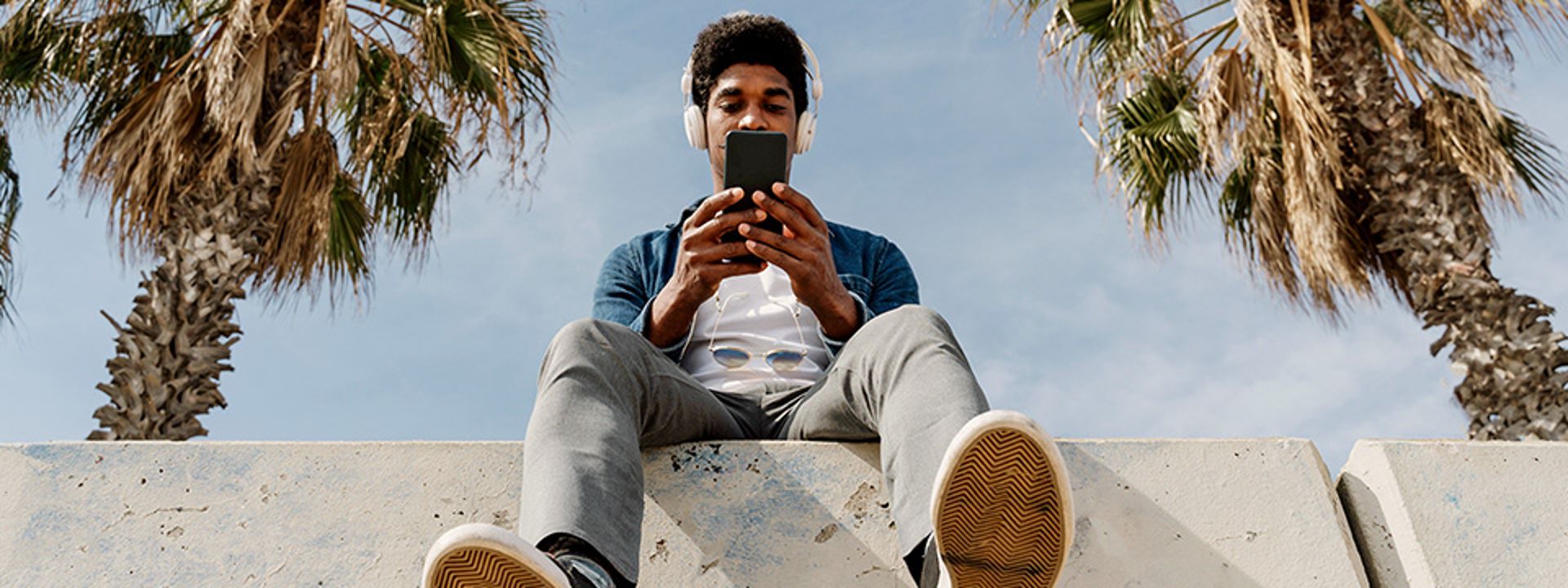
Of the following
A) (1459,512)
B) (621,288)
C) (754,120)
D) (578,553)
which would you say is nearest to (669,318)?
(621,288)

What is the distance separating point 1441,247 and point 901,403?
4429mm

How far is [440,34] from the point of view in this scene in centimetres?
591

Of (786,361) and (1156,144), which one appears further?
(1156,144)

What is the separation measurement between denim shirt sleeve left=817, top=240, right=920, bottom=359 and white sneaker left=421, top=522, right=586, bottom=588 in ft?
3.97

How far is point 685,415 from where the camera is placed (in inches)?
77.9

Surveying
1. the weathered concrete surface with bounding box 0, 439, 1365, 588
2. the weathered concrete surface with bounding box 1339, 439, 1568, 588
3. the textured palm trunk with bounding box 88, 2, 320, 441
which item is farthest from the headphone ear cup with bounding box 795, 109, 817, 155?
the textured palm trunk with bounding box 88, 2, 320, 441

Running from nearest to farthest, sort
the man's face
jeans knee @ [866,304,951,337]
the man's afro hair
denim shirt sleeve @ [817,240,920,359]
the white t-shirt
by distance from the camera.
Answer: jeans knee @ [866,304,951,337], the white t-shirt, denim shirt sleeve @ [817,240,920,359], the man's face, the man's afro hair

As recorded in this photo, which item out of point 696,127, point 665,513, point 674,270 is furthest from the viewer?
point 696,127

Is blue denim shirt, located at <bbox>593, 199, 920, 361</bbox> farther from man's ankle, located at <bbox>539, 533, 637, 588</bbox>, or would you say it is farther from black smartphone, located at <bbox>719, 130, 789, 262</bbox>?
man's ankle, located at <bbox>539, 533, 637, 588</bbox>

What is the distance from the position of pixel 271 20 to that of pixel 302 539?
4300 millimetres

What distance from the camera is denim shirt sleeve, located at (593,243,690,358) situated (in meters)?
2.40

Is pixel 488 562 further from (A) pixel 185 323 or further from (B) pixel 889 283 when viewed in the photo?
(A) pixel 185 323

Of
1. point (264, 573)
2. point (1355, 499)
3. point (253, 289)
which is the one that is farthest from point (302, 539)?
point (253, 289)

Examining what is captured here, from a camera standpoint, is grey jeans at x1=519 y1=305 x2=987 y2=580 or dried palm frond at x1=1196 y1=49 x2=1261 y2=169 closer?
grey jeans at x1=519 y1=305 x2=987 y2=580
